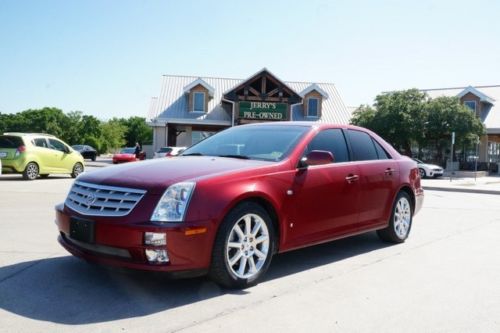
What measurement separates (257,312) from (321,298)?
69 centimetres

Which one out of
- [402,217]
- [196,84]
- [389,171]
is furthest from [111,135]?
[389,171]

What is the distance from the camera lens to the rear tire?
1555 centimetres

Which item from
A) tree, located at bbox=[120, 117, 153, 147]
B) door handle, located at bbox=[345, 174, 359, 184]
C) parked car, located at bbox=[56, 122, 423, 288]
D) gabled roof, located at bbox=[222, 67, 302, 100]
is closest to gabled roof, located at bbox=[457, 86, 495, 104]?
gabled roof, located at bbox=[222, 67, 302, 100]

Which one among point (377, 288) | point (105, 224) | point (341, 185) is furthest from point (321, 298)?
point (105, 224)

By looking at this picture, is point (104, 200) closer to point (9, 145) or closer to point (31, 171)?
point (31, 171)

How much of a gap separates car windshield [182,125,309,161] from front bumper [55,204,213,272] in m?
1.37

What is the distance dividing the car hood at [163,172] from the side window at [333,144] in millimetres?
846

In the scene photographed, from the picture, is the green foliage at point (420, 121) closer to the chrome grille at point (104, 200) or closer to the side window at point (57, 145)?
the side window at point (57, 145)

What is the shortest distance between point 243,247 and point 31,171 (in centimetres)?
1330

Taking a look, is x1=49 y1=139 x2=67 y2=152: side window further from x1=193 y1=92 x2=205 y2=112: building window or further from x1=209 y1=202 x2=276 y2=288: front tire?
x1=193 y1=92 x2=205 y2=112: building window

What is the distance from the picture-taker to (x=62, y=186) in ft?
45.7

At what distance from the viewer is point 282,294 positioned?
4.32 meters

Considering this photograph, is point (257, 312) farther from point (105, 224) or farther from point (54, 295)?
point (54, 295)

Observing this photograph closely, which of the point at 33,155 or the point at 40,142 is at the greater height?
the point at 40,142
